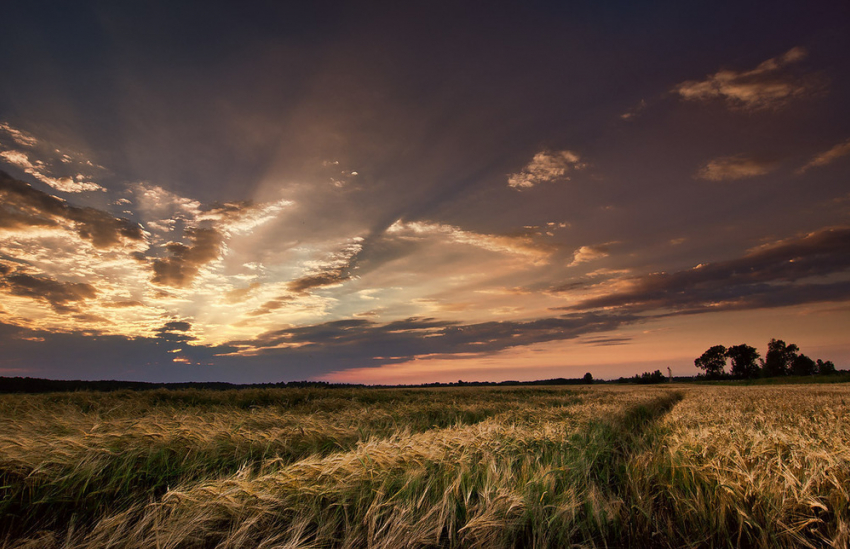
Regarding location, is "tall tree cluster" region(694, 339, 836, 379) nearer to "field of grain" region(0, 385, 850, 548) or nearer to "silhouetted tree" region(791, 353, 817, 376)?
"silhouetted tree" region(791, 353, 817, 376)

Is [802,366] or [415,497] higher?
[415,497]

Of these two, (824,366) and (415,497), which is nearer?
(415,497)

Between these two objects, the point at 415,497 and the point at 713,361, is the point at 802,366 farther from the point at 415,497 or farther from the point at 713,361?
the point at 415,497

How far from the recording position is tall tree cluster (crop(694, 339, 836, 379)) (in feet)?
335

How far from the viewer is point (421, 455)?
11.1 feet

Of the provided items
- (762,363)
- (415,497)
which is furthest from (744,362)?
(415,497)

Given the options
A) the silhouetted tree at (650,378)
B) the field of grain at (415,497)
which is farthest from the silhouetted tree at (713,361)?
the field of grain at (415,497)

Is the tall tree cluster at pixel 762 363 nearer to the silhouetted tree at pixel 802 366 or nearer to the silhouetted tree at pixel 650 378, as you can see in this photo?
the silhouetted tree at pixel 802 366

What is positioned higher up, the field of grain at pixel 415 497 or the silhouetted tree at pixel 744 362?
the field of grain at pixel 415 497

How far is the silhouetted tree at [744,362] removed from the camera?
345ft

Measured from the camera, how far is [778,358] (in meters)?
102

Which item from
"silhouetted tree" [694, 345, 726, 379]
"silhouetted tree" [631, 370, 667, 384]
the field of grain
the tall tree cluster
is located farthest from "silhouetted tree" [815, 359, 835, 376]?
the field of grain

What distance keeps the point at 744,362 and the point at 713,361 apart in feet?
23.8

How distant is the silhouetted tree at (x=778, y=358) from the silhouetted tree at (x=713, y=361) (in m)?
9.56
